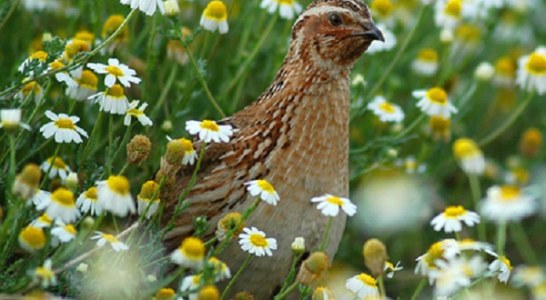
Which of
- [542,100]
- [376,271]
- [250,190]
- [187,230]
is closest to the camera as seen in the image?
[376,271]

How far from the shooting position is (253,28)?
436 cm

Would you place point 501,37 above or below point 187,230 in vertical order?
above

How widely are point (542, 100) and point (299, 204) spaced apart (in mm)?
2240

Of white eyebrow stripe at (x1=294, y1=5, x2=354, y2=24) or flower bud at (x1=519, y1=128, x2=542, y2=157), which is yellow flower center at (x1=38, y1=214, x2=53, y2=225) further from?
flower bud at (x1=519, y1=128, x2=542, y2=157)

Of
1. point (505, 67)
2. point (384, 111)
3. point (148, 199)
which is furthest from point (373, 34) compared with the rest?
point (505, 67)

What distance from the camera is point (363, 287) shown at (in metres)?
2.92

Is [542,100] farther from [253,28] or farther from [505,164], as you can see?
[253,28]

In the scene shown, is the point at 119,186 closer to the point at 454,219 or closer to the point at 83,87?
the point at 83,87

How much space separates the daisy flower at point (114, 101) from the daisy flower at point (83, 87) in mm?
172

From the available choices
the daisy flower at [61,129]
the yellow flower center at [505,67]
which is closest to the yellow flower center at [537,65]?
the yellow flower center at [505,67]

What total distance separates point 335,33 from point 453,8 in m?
0.97

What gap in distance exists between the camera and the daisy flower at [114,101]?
118 inches

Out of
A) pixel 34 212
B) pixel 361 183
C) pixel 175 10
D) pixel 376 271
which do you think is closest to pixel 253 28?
pixel 361 183

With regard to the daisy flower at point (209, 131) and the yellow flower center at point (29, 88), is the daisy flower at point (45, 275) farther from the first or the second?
the yellow flower center at point (29, 88)
